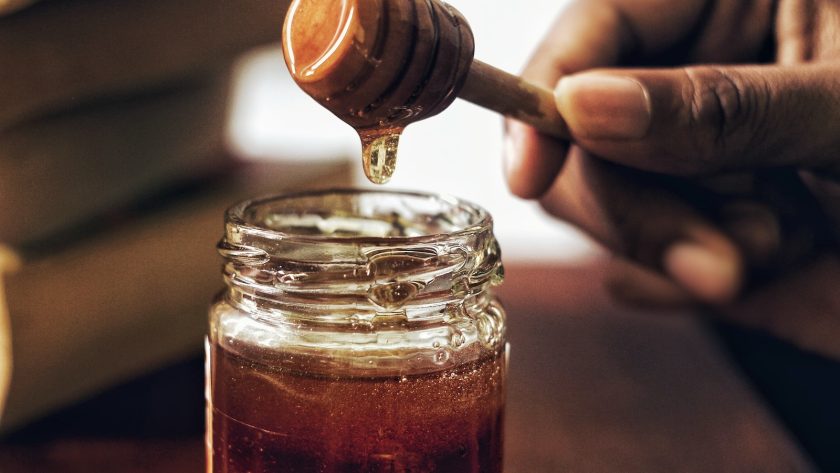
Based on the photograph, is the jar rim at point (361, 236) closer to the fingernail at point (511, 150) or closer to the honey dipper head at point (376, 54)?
the honey dipper head at point (376, 54)

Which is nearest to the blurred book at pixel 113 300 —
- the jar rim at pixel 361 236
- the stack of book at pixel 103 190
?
the stack of book at pixel 103 190

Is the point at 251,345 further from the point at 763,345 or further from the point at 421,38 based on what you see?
the point at 763,345

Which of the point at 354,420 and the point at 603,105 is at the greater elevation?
the point at 603,105

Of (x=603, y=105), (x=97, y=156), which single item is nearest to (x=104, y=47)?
(x=97, y=156)

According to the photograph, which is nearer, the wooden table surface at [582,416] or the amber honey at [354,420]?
the amber honey at [354,420]

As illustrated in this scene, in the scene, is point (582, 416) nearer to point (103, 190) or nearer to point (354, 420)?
point (354, 420)

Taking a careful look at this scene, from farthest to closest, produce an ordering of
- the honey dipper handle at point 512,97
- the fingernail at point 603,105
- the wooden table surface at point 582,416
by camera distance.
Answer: the wooden table surface at point 582,416 < the fingernail at point 603,105 < the honey dipper handle at point 512,97

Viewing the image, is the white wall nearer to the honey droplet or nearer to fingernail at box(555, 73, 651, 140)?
fingernail at box(555, 73, 651, 140)
